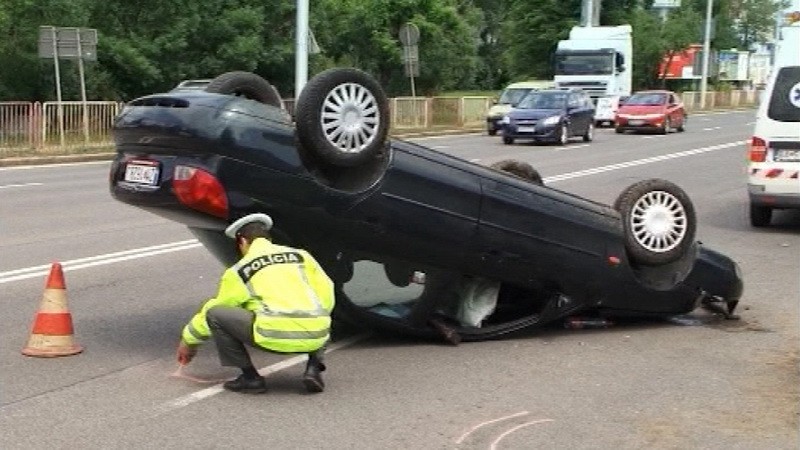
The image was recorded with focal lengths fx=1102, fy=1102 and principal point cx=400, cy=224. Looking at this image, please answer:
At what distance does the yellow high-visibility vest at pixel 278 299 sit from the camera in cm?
577

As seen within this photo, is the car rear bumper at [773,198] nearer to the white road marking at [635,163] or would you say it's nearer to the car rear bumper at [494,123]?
the white road marking at [635,163]

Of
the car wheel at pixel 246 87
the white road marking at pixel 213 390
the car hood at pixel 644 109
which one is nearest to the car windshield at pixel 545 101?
the car hood at pixel 644 109

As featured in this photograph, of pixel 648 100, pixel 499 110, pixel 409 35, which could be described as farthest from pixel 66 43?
pixel 648 100

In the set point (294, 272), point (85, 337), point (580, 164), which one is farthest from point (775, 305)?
point (580, 164)

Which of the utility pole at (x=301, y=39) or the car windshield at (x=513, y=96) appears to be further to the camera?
the car windshield at (x=513, y=96)

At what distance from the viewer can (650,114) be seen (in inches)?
1489

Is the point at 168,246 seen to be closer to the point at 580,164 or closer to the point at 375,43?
the point at 580,164

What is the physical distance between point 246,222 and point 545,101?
1046 inches

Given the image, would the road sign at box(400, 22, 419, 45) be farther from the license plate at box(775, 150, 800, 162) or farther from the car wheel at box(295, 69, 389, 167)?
the car wheel at box(295, 69, 389, 167)

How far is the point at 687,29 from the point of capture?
6719cm

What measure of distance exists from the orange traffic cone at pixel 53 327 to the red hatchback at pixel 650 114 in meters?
32.9

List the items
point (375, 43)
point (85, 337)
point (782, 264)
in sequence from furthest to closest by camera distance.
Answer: point (375, 43)
point (782, 264)
point (85, 337)

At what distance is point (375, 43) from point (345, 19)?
Result: 170cm

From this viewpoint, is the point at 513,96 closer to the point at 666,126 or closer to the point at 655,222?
the point at 666,126
